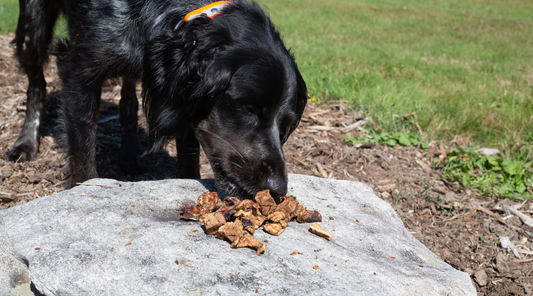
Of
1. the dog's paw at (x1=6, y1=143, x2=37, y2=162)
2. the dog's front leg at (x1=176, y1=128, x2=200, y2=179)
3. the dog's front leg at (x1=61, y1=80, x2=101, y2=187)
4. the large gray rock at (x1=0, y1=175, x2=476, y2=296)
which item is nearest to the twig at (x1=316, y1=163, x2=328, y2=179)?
the dog's front leg at (x1=176, y1=128, x2=200, y2=179)

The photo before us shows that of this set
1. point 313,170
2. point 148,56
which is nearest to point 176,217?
point 148,56

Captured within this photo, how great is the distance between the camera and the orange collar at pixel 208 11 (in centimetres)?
255

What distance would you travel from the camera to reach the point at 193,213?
2188 millimetres

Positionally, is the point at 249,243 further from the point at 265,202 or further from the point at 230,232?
the point at 265,202

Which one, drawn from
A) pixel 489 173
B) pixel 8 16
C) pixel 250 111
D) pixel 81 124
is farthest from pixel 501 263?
pixel 8 16

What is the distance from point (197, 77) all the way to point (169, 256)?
3.60 ft

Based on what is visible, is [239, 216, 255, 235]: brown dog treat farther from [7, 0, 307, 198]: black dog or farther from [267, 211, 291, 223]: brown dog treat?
[7, 0, 307, 198]: black dog

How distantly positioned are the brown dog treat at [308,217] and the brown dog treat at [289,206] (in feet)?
0.14

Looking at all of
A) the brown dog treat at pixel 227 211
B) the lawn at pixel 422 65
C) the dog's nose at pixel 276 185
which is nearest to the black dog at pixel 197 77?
the dog's nose at pixel 276 185

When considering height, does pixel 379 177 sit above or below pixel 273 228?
below

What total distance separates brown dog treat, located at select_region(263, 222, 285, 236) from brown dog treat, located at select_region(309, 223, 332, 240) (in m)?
0.19

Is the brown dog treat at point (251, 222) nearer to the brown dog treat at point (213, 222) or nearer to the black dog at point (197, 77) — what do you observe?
the brown dog treat at point (213, 222)

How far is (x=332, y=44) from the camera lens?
10.1 meters

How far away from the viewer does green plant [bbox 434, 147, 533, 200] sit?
150 inches
